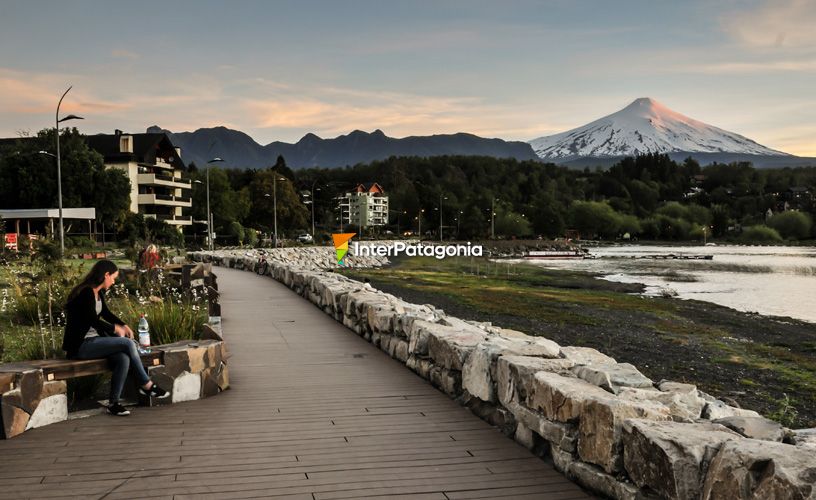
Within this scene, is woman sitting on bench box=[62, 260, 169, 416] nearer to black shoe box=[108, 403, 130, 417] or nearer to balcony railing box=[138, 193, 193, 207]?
black shoe box=[108, 403, 130, 417]

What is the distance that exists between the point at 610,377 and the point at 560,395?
6.47 ft

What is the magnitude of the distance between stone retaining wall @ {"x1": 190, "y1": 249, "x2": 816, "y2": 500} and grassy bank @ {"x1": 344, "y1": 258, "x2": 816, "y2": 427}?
248 inches

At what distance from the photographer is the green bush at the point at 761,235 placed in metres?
151

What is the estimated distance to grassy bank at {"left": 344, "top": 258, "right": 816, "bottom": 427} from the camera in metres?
13.6

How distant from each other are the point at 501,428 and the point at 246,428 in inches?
94.7

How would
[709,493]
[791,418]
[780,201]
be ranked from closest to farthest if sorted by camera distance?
1. [709,493]
2. [791,418]
3. [780,201]

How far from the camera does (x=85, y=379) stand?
701 cm

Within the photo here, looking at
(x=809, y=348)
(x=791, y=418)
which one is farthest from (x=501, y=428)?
(x=809, y=348)

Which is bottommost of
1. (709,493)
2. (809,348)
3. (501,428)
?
(809,348)

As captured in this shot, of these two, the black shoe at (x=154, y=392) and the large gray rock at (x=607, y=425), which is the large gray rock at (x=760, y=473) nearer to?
the large gray rock at (x=607, y=425)

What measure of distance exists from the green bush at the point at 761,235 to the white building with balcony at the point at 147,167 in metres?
129

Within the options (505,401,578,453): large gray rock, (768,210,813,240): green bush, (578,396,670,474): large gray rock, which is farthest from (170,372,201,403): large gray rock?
(768,210,813,240): green bush

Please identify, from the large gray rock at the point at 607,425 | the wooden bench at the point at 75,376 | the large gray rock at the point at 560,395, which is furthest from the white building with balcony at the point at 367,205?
the large gray rock at the point at 607,425

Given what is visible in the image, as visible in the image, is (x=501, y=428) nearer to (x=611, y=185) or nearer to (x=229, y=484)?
(x=229, y=484)
